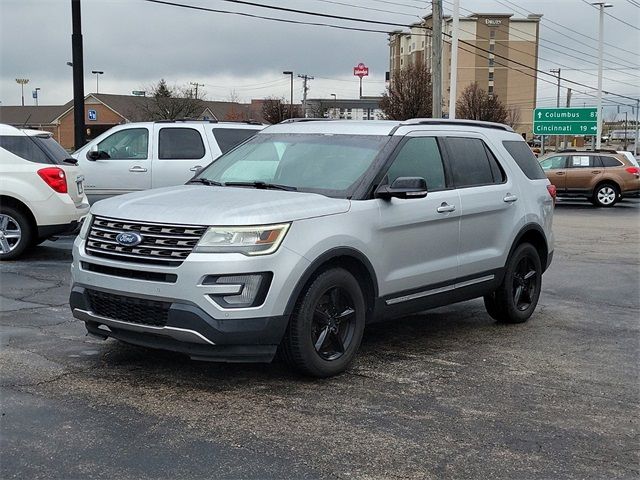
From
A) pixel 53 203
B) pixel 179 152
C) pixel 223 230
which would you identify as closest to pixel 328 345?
pixel 223 230

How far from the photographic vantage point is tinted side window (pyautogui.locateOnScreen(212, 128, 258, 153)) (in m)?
12.2

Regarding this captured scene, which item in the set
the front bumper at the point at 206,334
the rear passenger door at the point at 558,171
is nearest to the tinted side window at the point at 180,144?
the front bumper at the point at 206,334

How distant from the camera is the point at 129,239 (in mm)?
4957

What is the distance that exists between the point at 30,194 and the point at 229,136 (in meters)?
3.44

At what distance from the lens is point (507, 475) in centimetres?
388

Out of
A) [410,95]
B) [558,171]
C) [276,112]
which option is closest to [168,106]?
[276,112]

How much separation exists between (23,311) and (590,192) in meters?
21.2

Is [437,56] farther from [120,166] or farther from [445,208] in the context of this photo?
[445,208]

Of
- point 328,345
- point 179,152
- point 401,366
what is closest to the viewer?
point 328,345

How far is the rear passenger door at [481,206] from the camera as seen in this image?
6.56 m

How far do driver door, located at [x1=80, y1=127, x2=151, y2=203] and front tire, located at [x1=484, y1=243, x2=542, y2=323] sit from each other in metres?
6.64

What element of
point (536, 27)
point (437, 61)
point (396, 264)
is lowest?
point (396, 264)

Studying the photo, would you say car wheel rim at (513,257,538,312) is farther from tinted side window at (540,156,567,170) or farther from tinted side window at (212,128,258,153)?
tinted side window at (540,156,567,170)

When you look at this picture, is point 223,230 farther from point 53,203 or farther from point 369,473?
point 53,203
